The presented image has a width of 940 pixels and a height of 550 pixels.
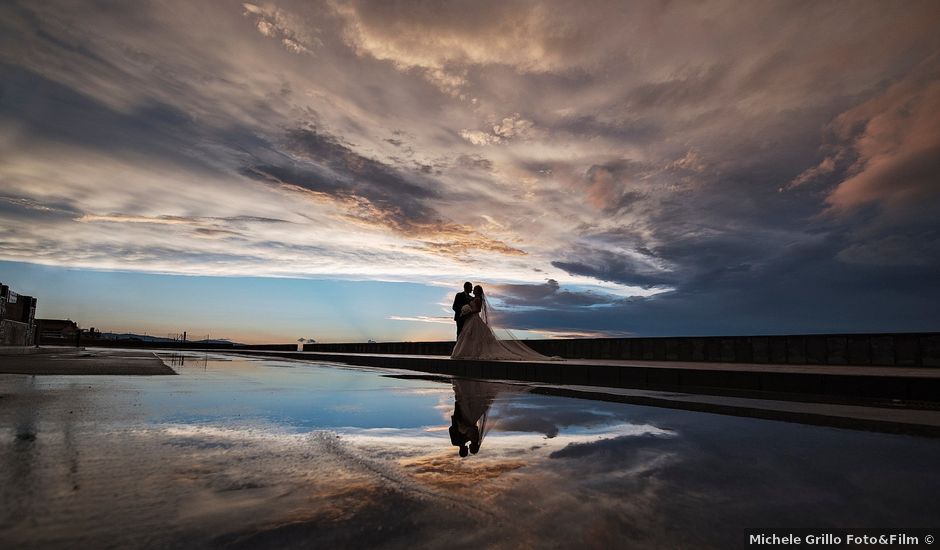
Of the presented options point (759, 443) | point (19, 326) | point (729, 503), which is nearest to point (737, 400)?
point (759, 443)

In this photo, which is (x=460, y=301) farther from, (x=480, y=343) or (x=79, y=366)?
(x=79, y=366)

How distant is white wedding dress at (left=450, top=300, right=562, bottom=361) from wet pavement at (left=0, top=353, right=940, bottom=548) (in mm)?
10299

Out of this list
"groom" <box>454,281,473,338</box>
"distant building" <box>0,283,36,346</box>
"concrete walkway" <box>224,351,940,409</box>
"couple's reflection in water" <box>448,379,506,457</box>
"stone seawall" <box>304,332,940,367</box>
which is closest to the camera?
"couple's reflection in water" <box>448,379,506,457</box>

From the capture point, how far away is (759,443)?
3.41 metres

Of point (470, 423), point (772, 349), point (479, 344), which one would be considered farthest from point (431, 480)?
point (772, 349)

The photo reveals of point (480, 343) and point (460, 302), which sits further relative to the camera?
point (460, 302)

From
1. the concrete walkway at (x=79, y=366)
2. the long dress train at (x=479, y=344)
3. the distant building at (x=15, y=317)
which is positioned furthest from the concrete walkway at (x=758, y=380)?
the distant building at (x=15, y=317)

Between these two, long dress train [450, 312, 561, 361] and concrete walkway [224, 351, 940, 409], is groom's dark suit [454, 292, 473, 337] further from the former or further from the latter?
concrete walkway [224, 351, 940, 409]

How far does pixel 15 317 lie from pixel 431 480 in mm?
62204

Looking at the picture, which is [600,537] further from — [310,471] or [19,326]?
[19,326]

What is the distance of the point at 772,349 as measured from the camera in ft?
48.8

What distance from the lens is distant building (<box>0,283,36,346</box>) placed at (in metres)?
35.5

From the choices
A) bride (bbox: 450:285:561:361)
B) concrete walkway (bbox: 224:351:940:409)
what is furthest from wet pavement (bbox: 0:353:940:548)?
bride (bbox: 450:285:561:361)

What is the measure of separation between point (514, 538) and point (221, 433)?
259 cm
